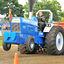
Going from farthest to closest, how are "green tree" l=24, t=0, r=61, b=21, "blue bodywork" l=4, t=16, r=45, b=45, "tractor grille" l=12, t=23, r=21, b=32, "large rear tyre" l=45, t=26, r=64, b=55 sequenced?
"green tree" l=24, t=0, r=61, b=21 → "large rear tyre" l=45, t=26, r=64, b=55 → "tractor grille" l=12, t=23, r=21, b=32 → "blue bodywork" l=4, t=16, r=45, b=45

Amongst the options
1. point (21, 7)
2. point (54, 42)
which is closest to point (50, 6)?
point (21, 7)

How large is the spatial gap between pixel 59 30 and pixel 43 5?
71296 millimetres

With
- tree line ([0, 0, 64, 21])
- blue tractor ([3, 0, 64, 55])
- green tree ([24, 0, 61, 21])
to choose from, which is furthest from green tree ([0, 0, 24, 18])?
blue tractor ([3, 0, 64, 55])

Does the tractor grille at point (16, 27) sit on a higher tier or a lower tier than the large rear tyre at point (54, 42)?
higher

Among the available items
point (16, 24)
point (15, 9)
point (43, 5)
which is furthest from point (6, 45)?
point (43, 5)

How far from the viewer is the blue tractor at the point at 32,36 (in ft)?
28.6

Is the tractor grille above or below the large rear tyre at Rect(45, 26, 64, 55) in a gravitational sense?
above

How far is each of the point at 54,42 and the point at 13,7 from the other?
4826cm

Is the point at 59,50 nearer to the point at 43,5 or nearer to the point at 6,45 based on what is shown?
the point at 6,45

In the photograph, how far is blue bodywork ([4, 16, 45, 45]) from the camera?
8.65 metres

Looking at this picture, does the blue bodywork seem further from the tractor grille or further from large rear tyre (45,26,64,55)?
large rear tyre (45,26,64,55)

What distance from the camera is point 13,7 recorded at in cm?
5675

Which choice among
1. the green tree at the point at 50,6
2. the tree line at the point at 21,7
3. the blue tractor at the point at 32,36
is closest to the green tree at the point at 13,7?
the tree line at the point at 21,7

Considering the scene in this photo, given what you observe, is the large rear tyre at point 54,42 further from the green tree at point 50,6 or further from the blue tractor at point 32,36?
the green tree at point 50,6
